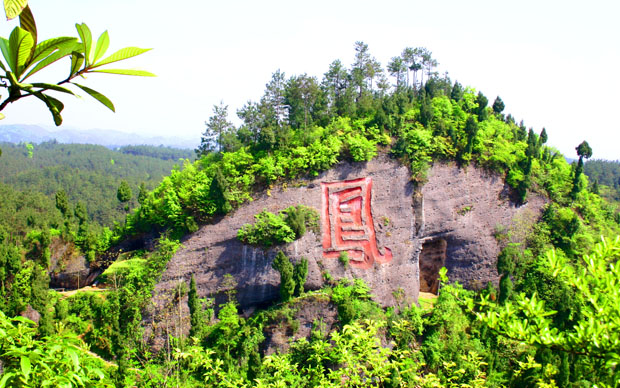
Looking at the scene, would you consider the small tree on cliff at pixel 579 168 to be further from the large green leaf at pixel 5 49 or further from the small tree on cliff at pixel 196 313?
the large green leaf at pixel 5 49

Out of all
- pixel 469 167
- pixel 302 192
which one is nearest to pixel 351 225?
pixel 302 192

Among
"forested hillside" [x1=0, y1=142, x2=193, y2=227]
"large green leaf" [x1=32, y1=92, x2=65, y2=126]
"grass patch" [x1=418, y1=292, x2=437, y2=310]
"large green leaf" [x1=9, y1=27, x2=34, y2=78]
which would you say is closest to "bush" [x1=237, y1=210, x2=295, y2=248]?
"grass patch" [x1=418, y1=292, x2=437, y2=310]

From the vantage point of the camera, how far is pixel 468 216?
69.3ft

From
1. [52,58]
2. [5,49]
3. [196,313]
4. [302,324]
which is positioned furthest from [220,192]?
[5,49]

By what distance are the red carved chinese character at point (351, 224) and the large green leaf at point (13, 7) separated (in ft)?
60.0

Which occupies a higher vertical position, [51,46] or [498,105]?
[498,105]

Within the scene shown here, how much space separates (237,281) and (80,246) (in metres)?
7.84

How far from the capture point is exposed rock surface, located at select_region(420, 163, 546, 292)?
20.8m

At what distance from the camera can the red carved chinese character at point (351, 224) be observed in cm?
1986

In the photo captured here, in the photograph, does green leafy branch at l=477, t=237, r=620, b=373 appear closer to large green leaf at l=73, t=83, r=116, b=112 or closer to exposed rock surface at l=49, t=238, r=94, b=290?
large green leaf at l=73, t=83, r=116, b=112

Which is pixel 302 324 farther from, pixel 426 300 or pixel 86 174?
pixel 86 174

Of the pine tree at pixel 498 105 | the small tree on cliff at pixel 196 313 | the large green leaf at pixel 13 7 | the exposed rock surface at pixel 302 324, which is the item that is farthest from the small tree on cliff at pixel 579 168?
the large green leaf at pixel 13 7

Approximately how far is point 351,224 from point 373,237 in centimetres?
117

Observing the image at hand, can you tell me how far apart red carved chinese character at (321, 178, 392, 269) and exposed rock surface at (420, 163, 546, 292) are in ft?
8.96
